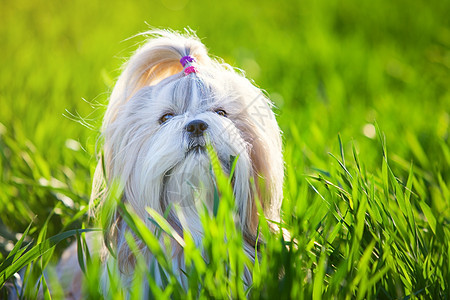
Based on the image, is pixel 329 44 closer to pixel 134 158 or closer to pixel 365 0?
pixel 365 0

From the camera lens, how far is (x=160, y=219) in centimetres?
96

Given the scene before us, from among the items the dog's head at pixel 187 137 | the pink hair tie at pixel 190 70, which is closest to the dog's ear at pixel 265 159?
the dog's head at pixel 187 137

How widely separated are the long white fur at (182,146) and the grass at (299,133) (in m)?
0.10

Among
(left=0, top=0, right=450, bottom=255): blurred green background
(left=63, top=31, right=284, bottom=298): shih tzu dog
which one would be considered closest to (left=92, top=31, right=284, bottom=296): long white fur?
(left=63, top=31, right=284, bottom=298): shih tzu dog

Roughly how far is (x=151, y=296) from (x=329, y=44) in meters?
3.11

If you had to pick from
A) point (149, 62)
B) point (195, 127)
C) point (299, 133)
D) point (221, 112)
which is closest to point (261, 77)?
point (299, 133)

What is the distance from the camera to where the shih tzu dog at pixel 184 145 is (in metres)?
1.13

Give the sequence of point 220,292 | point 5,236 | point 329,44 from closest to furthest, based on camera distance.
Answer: point 220,292
point 5,236
point 329,44

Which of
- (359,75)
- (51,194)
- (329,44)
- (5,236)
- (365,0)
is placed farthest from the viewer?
(365,0)

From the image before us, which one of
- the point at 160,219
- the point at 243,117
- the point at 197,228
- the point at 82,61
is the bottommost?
the point at 82,61

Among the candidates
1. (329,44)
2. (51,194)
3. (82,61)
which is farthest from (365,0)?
(51,194)

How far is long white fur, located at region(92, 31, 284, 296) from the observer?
3.71 feet

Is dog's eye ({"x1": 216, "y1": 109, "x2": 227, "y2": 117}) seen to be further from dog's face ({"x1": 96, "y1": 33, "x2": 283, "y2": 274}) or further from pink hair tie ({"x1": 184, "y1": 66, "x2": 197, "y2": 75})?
pink hair tie ({"x1": 184, "y1": 66, "x2": 197, "y2": 75})

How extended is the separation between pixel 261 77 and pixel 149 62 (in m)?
1.93
